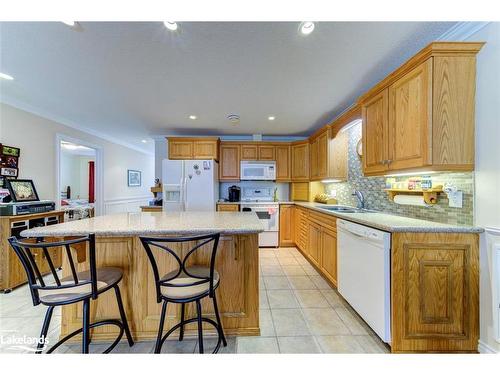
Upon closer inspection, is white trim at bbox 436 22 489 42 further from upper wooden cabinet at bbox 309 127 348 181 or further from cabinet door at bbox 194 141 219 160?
cabinet door at bbox 194 141 219 160

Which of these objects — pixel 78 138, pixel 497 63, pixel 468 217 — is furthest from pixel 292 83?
pixel 78 138

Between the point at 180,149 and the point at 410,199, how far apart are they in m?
3.75

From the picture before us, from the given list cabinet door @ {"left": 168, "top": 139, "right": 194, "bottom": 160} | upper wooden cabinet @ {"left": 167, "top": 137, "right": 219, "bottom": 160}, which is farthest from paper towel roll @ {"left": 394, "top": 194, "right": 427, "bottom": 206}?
cabinet door @ {"left": 168, "top": 139, "right": 194, "bottom": 160}

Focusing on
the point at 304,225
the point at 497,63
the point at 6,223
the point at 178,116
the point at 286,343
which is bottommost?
the point at 286,343

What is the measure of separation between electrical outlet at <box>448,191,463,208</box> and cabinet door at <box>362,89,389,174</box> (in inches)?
19.9

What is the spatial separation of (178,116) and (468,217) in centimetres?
371

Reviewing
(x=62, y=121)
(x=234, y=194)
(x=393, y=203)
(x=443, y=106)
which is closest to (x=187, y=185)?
(x=234, y=194)

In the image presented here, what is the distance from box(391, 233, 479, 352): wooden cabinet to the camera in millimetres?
1440

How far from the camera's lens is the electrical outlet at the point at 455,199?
158 cm

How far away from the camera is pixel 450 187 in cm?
165

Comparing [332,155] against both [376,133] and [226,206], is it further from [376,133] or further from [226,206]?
[226,206]

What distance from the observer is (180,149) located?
412 cm

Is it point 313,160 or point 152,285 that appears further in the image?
point 313,160
